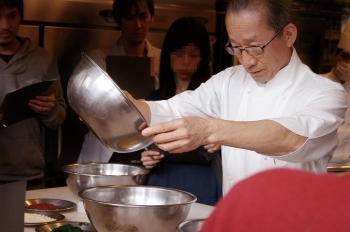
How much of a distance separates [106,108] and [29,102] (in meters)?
1.69

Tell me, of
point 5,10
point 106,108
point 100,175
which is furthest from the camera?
point 5,10

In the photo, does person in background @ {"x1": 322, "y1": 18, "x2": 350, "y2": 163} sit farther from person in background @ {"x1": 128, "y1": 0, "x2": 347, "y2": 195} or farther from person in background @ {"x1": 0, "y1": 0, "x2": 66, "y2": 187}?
person in background @ {"x1": 128, "y1": 0, "x2": 347, "y2": 195}

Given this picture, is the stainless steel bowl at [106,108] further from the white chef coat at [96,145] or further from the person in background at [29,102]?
the white chef coat at [96,145]

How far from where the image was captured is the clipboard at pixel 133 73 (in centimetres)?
360

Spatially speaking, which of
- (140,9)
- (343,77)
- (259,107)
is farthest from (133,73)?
(259,107)

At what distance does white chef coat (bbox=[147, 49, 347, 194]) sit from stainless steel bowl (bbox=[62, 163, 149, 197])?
0.27 m

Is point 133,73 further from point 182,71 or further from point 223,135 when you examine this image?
point 223,135

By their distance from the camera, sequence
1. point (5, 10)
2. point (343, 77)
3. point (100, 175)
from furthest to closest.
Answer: point (343, 77) < point (5, 10) < point (100, 175)

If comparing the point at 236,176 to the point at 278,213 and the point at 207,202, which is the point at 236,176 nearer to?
the point at 207,202

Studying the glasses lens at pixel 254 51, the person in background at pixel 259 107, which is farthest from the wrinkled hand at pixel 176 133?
the glasses lens at pixel 254 51

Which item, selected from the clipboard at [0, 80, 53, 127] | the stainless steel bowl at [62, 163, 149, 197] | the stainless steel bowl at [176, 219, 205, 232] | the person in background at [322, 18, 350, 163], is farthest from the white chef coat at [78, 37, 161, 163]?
the stainless steel bowl at [176, 219, 205, 232]

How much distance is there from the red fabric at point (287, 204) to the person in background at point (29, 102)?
2.68 metres

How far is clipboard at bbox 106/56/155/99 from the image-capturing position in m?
3.60

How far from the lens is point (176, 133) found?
1415 mm
